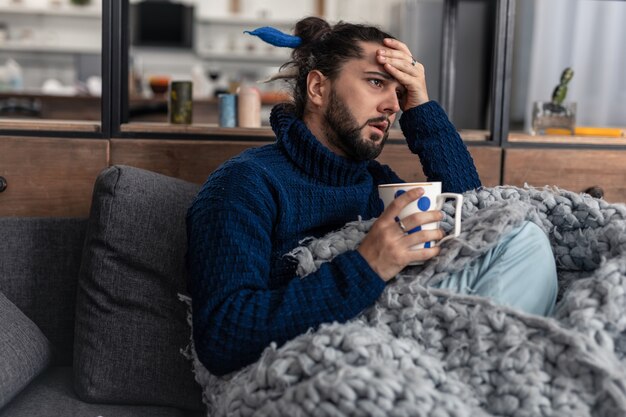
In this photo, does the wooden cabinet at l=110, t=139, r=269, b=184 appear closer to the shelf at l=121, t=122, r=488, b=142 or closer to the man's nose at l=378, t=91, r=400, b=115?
the shelf at l=121, t=122, r=488, b=142

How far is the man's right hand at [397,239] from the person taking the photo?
4.00 ft

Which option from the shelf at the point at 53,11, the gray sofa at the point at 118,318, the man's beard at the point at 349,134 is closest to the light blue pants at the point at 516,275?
the man's beard at the point at 349,134

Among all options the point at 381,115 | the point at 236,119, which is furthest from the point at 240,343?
the point at 236,119

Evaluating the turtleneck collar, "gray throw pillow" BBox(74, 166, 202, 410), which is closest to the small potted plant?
the turtleneck collar

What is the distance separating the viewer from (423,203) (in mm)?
1241

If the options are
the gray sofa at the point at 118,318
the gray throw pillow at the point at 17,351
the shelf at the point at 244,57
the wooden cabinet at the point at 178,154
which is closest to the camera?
the gray throw pillow at the point at 17,351

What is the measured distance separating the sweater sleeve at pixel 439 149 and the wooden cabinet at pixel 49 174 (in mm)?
761

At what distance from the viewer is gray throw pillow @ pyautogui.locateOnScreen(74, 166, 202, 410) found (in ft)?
4.83

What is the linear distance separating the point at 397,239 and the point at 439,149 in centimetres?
53

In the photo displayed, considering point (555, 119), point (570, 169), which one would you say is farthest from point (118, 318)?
point (555, 119)

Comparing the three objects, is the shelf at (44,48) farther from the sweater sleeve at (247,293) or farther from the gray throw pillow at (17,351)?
the sweater sleeve at (247,293)

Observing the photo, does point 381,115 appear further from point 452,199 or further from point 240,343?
point 240,343

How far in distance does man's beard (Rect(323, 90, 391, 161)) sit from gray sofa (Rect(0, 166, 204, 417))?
366 mm

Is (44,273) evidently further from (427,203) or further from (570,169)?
(570,169)
